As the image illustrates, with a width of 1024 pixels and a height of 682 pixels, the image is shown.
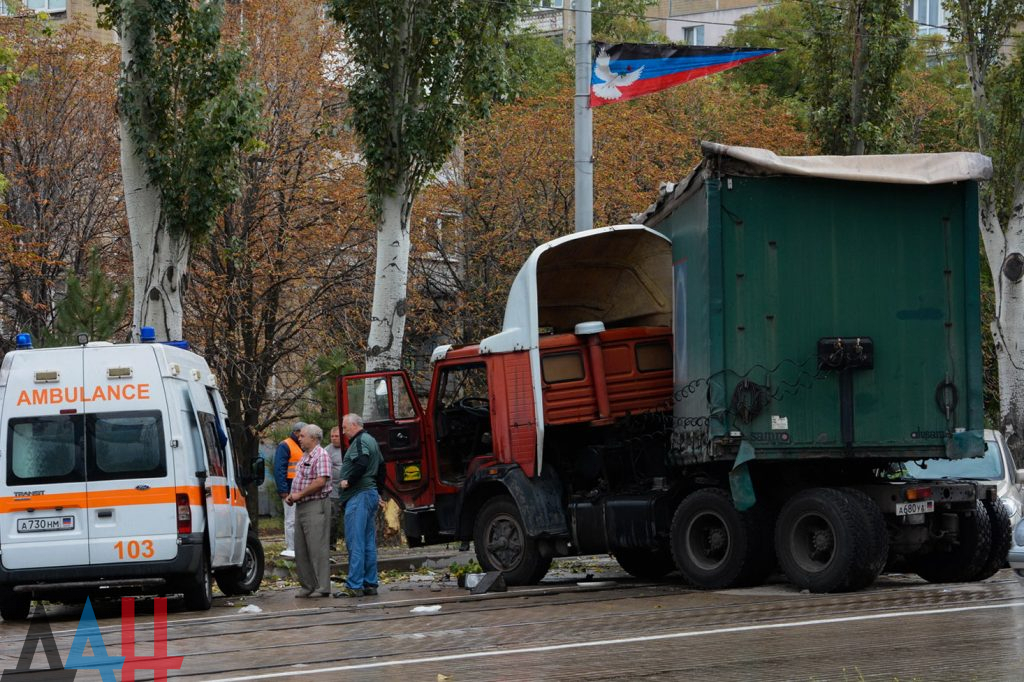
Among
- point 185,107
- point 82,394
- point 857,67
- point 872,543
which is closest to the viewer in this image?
point 872,543

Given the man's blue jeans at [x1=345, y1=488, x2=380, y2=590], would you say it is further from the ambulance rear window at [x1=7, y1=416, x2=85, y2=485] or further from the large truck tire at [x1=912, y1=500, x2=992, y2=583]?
the large truck tire at [x1=912, y1=500, x2=992, y2=583]

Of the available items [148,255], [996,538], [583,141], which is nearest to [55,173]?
[148,255]

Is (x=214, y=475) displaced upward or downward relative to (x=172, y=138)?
downward

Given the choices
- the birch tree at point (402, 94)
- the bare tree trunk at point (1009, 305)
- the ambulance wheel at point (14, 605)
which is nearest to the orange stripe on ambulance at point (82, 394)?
the ambulance wheel at point (14, 605)

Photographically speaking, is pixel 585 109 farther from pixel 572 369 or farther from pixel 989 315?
pixel 989 315

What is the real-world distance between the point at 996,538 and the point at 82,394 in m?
8.45

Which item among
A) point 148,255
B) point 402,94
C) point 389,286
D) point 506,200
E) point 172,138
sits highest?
point 506,200

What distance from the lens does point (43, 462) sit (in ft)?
43.4

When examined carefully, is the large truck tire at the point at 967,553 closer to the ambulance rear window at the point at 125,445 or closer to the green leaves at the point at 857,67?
the ambulance rear window at the point at 125,445

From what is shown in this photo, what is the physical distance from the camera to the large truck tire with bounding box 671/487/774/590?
43.6 ft

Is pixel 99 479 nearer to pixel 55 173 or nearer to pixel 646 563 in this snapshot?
pixel 646 563

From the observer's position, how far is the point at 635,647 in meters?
9.36

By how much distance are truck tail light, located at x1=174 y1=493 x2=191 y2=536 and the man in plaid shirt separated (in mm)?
1525

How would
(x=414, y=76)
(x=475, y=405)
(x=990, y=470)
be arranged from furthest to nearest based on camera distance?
(x=414, y=76) < (x=990, y=470) < (x=475, y=405)
